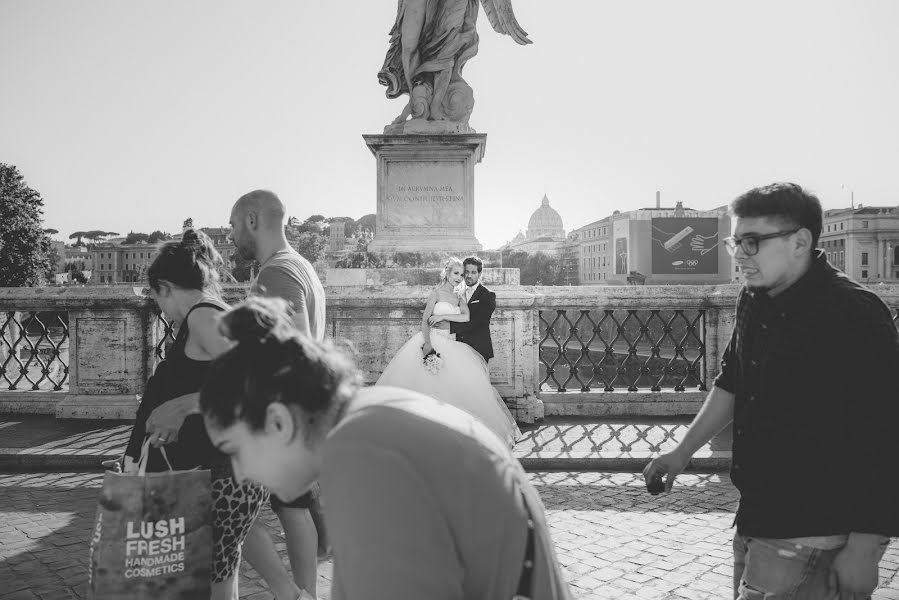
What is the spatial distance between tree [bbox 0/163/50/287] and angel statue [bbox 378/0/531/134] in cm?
3901

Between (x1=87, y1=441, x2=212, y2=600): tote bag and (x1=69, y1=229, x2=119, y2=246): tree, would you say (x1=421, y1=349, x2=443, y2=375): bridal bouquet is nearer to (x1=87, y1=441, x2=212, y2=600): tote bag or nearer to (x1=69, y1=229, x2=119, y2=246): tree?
(x1=87, y1=441, x2=212, y2=600): tote bag

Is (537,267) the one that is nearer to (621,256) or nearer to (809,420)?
(621,256)

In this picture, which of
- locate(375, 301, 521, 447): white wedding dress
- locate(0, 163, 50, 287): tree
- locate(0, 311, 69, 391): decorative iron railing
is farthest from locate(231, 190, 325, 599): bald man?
locate(0, 163, 50, 287): tree

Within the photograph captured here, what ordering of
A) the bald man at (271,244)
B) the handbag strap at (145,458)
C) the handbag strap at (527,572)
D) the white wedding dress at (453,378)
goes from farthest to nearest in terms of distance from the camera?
1. the white wedding dress at (453,378)
2. the bald man at (271,244)
3. the handbag strap at (145,458)
4. the handbag strap at (527,572)

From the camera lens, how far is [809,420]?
6.16ft

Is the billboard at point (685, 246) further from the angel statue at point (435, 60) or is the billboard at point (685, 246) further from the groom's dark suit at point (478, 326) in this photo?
the groom's dark suit at point (478, 326)

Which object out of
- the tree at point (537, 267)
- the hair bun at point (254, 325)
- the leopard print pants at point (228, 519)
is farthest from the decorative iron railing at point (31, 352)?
the tree at point (537, 267)

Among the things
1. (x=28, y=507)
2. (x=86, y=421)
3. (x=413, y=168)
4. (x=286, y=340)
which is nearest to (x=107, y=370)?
(x=86, y=421)

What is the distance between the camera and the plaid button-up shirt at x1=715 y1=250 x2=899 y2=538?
1790 mm

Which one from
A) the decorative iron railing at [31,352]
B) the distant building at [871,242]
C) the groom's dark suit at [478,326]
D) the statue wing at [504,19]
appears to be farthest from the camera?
the distant building at [871,242]

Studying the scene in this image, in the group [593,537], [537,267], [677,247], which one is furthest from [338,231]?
[593,537]

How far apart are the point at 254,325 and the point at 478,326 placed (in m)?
5.34

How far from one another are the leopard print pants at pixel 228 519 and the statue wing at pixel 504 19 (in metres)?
7.52

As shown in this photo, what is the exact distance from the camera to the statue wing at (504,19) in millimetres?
8469
